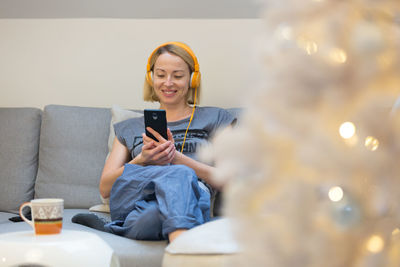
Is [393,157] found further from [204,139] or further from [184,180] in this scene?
[204,139]

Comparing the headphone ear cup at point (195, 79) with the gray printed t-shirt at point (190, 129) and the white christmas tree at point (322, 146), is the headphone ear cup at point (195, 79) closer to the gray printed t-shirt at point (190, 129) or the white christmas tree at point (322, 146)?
the gray printed t-shirt at point (190, 129)

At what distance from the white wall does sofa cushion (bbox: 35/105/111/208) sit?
0.32 meters

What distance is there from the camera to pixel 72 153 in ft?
7.54

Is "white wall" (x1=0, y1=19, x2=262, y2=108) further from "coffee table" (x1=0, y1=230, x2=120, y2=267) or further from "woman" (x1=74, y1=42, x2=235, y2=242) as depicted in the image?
Answer: "coffee table" (x1=0, y1=230, x2=120, y2=267)

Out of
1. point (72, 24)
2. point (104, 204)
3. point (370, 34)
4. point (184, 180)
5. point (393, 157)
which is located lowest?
point (104, 204)

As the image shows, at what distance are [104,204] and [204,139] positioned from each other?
1.66 feet

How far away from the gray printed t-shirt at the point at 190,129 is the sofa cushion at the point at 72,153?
211mm

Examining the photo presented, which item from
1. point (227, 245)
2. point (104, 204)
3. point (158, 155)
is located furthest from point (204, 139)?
point (227, 245)

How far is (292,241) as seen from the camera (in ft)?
1.42

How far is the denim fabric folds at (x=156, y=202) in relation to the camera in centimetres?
140

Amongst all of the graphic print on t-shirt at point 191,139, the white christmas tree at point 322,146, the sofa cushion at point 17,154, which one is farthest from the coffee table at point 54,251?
the sofa cushion at point 17,154

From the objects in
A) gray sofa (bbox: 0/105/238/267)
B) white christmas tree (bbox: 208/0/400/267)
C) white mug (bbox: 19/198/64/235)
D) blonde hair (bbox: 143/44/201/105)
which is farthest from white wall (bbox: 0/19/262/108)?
white christmas tree (bbox: 208/0/400/267)

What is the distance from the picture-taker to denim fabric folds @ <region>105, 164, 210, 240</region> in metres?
1.40

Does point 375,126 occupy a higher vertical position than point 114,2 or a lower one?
lower
